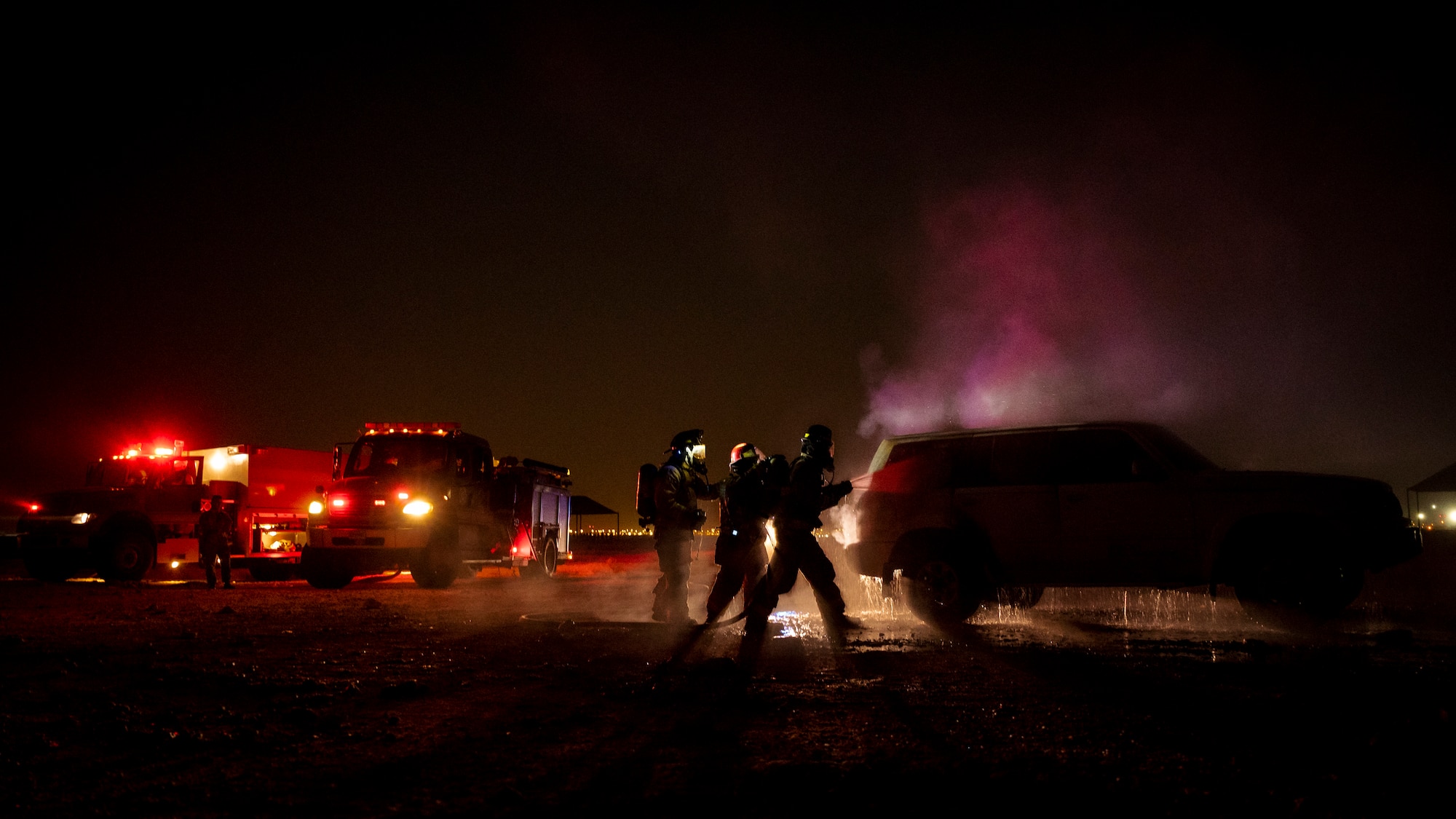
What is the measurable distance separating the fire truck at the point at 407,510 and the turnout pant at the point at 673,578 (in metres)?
7.41

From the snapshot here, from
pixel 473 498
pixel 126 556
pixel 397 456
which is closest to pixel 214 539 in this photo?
pixel 126 556

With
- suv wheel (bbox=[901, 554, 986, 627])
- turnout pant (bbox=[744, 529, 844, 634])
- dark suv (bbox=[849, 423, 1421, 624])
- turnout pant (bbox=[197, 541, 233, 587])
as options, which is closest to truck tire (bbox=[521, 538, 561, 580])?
turnout pant (bbox=[197, 541, 233, 587])

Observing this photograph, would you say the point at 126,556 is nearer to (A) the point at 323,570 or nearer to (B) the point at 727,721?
(A) the point at 323,570

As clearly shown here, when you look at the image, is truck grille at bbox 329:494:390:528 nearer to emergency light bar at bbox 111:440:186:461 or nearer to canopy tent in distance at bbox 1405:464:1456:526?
emergency light bar at bbox 111:440:186:461

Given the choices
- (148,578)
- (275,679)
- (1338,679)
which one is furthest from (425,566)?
(1338,679)

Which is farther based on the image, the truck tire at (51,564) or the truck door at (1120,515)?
the truck tire at (51,564)

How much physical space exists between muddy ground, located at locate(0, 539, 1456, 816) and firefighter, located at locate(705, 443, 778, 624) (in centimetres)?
52

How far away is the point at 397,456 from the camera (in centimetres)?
1548

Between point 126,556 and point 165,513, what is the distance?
3.60 ft

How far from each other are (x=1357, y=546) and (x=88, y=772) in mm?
8609

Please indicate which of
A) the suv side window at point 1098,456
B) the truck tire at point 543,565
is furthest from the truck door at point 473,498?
the suv side window at point 1098,456

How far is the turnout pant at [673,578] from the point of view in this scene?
8805 mm

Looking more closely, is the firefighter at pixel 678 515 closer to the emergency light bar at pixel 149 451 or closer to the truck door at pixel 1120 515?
the truck door at pixel 1120 515

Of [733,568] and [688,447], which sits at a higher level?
[688,447]
